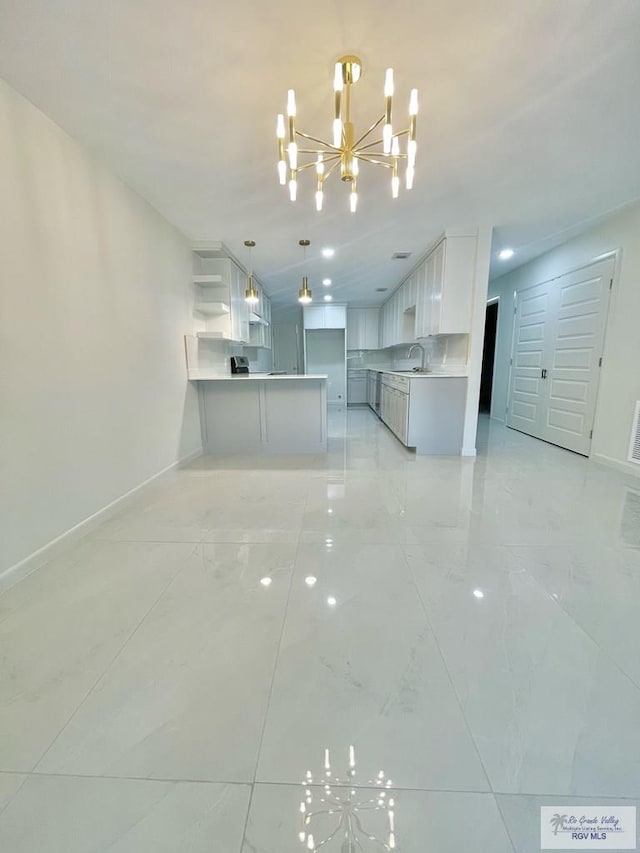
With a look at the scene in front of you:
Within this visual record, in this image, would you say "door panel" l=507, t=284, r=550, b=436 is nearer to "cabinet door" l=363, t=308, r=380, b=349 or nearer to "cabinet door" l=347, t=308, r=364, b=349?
"cabinet door" l=363, t=308, r=380, b=349

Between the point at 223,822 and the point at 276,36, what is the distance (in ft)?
9.39

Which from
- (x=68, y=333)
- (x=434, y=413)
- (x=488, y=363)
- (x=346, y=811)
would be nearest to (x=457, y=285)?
(x=434, y=413)

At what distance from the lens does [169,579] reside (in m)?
1.77

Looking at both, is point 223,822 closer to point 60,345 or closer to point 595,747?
point 595,747

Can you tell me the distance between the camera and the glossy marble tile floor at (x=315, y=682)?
2.79 ft

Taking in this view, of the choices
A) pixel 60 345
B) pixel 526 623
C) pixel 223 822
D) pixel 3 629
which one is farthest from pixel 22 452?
pixel 526 623

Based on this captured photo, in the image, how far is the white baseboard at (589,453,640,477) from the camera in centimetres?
323

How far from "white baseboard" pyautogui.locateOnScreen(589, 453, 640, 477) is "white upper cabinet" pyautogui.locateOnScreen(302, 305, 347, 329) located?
5161mm

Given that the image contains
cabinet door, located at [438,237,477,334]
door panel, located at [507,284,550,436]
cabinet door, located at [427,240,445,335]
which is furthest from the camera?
door panel, located at [507,284,550,436]

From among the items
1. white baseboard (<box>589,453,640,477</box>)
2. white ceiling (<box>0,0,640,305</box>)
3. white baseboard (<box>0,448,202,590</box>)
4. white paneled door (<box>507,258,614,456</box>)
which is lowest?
white baseboard (<box>0,448,202,590</box>)

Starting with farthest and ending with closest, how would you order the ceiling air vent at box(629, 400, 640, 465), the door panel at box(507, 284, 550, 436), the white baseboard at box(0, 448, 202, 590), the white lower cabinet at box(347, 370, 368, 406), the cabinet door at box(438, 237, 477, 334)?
the white lower cabinet at box(347, 370, 368, 406) < the door panel at box(507, 284, 550, 436) < the cabinet door at box(438, 237, 477, 334) < the ceiling air vent at box(629, 400, 640, 465) < the white baseboard at box(0, 448, 202, 590)

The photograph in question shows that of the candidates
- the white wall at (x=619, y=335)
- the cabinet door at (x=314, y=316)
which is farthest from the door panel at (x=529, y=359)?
the cabinet door at (x=314, y=316)

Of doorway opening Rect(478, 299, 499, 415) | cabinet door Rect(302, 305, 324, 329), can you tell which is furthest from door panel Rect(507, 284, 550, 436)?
cabinet door Rect(302, 305, 324, 329)

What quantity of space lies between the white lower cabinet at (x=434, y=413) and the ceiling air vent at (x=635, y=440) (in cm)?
156
